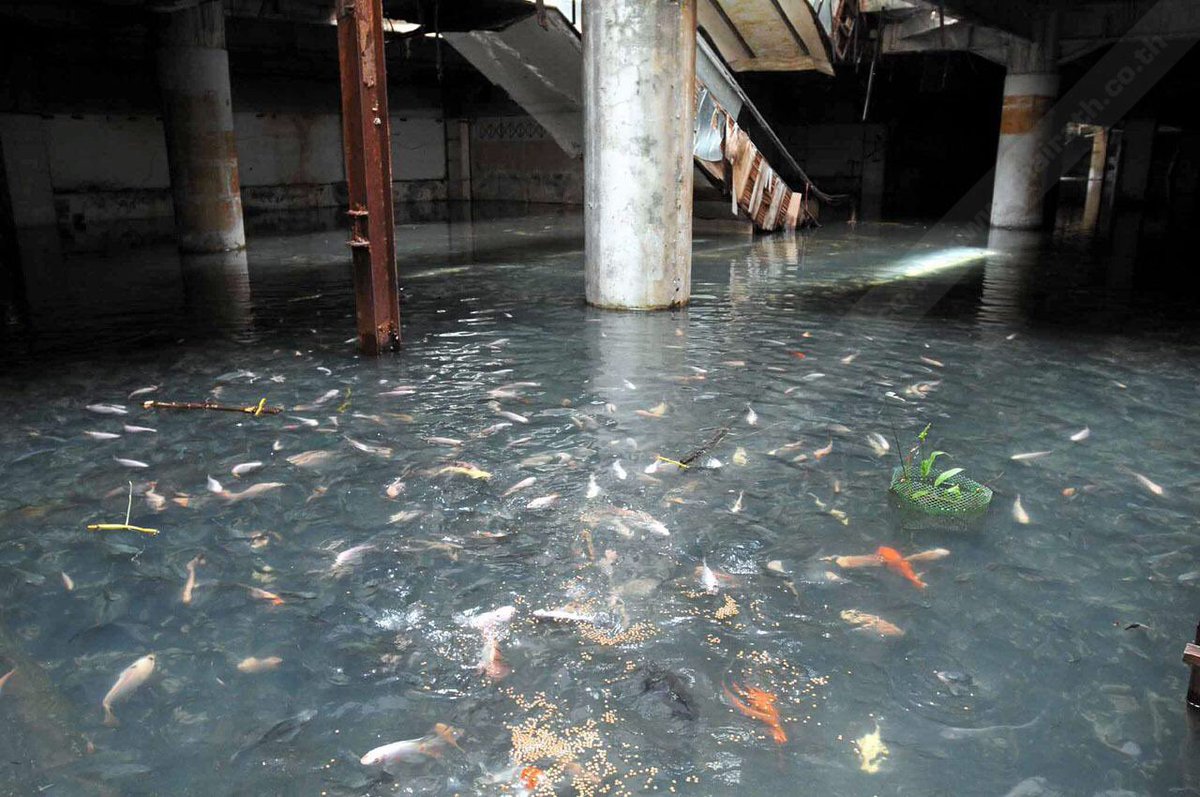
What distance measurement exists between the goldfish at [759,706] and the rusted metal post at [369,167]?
615 centimetres

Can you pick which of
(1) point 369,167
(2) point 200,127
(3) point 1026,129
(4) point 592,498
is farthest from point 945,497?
(3) point 1026,129

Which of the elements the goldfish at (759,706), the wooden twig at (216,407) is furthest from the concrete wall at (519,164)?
the goldfish at (759,706)

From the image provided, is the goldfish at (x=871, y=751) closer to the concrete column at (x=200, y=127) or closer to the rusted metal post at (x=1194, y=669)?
the rusted metal post at (x=1194, y=669)

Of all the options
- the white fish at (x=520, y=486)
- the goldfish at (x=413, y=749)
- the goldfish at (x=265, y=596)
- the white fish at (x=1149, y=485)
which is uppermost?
the white fish at (x=1149, y=485)

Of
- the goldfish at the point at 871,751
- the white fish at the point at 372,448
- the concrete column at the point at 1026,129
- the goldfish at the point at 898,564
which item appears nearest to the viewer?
the goldfish at the point at 871,751

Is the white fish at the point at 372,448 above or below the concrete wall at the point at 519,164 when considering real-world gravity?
below

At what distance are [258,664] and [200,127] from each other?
53.1ft

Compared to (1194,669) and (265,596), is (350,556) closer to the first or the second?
(265,596)

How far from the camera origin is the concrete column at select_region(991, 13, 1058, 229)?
2083 cm

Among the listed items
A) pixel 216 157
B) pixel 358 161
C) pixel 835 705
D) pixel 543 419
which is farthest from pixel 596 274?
pixel 216 157

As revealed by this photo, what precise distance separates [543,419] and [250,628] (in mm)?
3204

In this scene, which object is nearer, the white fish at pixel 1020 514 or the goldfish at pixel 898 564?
the goldfish at pixel 898 564

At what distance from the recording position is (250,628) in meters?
3.80

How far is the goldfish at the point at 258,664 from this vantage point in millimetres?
3494
